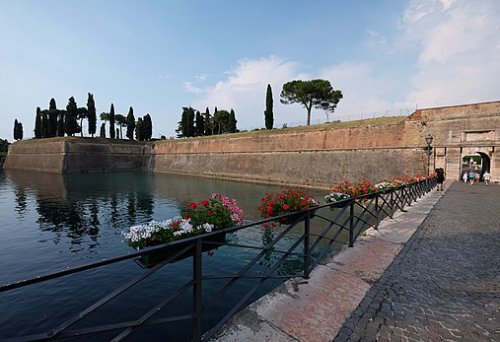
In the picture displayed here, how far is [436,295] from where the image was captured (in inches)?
142

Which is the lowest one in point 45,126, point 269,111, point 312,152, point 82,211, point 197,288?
point 82,211

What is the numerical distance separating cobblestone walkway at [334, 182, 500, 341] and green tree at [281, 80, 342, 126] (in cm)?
3661

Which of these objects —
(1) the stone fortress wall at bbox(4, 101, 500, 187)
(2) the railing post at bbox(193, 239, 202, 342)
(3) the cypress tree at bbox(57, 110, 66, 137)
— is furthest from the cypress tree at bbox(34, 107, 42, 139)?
(2) the railing post at bbox(193, 239, 202, 342)

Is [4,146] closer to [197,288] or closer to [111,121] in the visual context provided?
[111,121]

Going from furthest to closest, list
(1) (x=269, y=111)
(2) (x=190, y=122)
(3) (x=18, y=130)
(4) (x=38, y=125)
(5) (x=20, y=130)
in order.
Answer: (5) (x=20, y=130) → (3) (x=18, y=130) → (4) (x=38, y=125) → (2) (x=190, y=122) → (1) (x=269, y=111)

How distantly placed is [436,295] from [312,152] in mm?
25099

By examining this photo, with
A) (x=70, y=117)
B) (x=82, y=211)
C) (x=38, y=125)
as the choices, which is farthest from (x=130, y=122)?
(x=82, y=211)

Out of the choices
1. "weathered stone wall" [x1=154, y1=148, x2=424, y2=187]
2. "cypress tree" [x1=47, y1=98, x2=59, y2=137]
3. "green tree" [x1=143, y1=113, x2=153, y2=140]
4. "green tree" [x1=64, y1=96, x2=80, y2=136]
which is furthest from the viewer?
"green tree" [x1=143, y1=113, x2=153, y2=140]

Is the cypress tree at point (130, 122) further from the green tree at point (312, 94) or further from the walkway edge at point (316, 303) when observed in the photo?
the walkway edge at point (316, 303)

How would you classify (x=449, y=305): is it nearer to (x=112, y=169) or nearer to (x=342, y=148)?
(x=342, y=148)

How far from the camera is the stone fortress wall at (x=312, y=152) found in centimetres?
2011

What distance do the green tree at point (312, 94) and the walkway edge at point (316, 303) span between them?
124ft

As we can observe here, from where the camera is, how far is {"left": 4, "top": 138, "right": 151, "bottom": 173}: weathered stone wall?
39969 millimetres

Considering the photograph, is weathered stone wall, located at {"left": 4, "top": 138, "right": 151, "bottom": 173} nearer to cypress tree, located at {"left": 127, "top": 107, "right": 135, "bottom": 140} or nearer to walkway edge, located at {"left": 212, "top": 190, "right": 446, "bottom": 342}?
cypress tree, located at {"left": 127, "top": 107, "right": 135, "bottom": 140}
